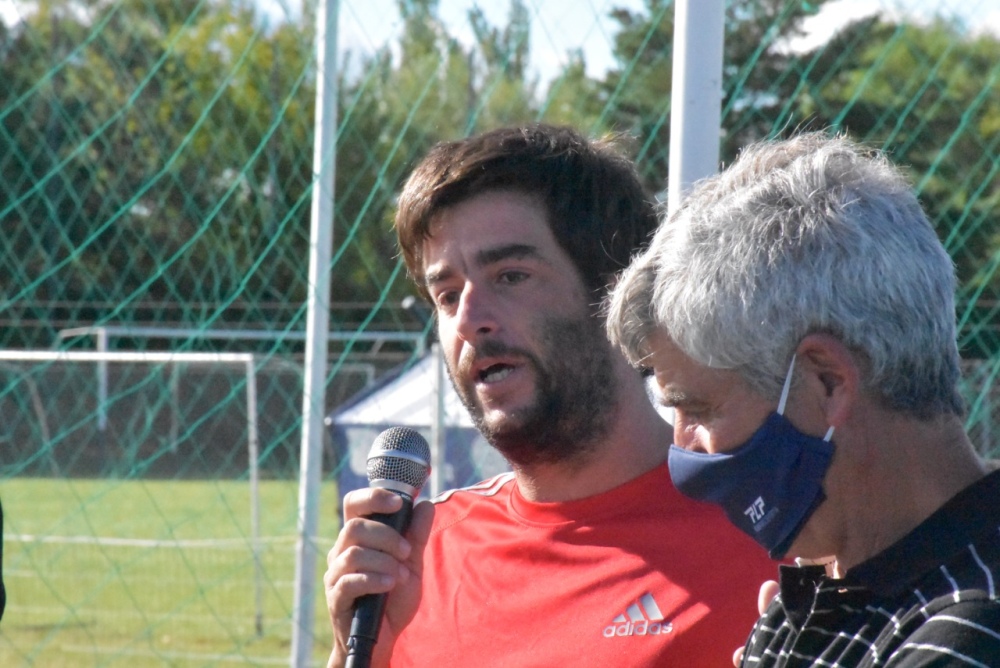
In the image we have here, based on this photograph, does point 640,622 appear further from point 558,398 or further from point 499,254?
point 499,254

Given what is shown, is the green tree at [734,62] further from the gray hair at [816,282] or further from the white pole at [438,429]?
the gray hair at [816,282]

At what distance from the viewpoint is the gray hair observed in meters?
1.41

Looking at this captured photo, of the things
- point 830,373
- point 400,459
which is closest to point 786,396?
point 830,373

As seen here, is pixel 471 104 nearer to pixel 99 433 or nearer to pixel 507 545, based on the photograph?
pixel 507 545

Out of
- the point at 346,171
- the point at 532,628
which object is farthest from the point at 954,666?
the point at 346,171

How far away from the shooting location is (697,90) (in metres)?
2.46

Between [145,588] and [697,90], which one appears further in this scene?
[145,588]

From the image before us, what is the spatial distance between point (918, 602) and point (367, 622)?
91 centimetres

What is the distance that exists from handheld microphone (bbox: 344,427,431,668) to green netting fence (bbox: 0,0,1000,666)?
39.4 inches

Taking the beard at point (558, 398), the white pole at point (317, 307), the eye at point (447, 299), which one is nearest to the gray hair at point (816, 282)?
the beard at point (558, 398)

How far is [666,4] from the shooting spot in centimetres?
421

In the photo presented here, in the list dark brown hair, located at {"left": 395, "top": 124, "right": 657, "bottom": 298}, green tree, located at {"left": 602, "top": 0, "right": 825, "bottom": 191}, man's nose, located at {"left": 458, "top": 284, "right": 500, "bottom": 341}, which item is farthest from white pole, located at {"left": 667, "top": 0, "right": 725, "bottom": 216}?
green tree, located at {"left": 602, "top": 0, "right": 825, "bottom": 191}

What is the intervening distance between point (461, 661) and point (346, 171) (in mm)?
14191

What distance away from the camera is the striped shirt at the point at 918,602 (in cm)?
124
